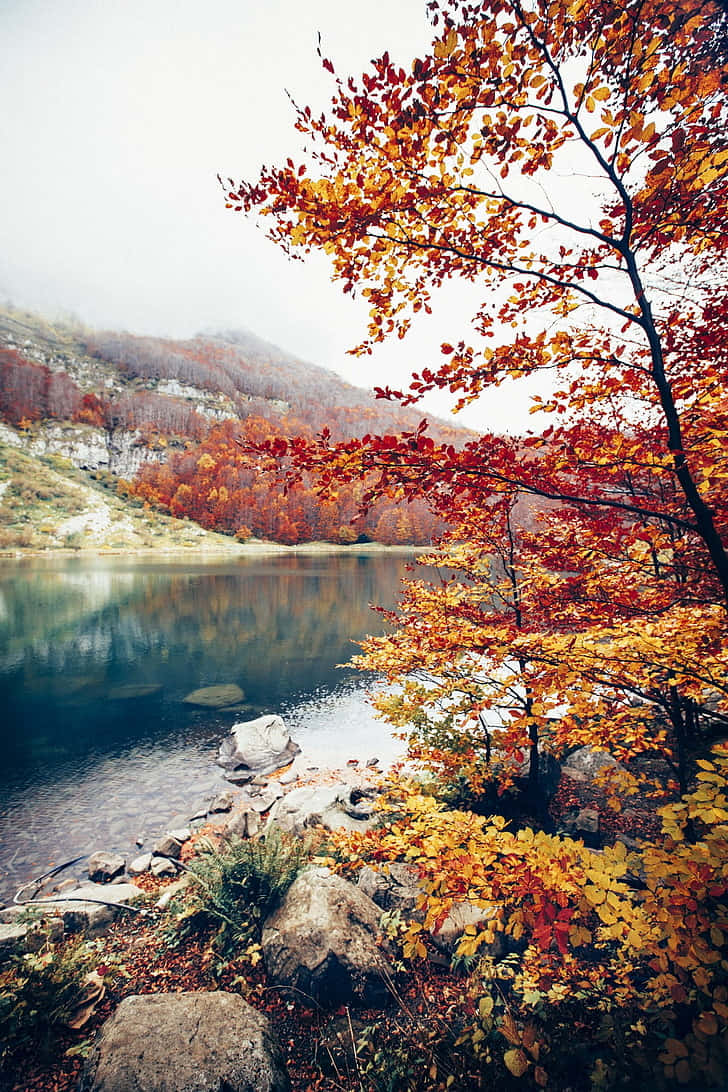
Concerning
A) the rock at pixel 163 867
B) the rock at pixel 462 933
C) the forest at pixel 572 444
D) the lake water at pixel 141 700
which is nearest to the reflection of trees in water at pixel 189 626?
the lake water at pixel 141 700

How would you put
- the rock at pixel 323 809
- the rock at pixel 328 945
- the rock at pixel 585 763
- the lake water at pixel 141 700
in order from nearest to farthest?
the rock at pixel 328 945 → the rock at pixel 323 809 → the rock at pixel 585 763 → the lake water at pixel 141 700

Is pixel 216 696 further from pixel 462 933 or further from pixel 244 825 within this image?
pixel 462 933

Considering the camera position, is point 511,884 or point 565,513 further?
point 565,513

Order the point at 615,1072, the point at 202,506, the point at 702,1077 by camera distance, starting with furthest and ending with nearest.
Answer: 1. the point at 202,506
2. the point at 615,1072
3. the point at 702,1077

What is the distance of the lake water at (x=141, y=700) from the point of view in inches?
402

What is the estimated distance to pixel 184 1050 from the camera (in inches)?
133

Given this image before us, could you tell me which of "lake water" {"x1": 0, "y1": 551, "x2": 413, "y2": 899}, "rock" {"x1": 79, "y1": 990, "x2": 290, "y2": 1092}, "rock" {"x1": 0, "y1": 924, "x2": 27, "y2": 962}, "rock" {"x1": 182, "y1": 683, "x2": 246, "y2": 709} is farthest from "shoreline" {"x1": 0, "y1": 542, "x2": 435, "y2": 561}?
"rock" {"x1": 79, "y1": 990, "x2": 290, "y2": 1092}

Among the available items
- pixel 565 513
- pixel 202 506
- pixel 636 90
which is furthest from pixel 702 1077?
pixel 202 506

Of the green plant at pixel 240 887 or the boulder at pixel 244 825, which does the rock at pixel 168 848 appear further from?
the green plant at pixel 240 887

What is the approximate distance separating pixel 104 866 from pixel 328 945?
614cm

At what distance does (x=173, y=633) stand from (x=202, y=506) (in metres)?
106

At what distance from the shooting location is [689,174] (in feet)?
7.30

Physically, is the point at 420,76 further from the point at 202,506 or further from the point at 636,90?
the point at 202,506

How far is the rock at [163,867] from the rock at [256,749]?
13.6 feet
